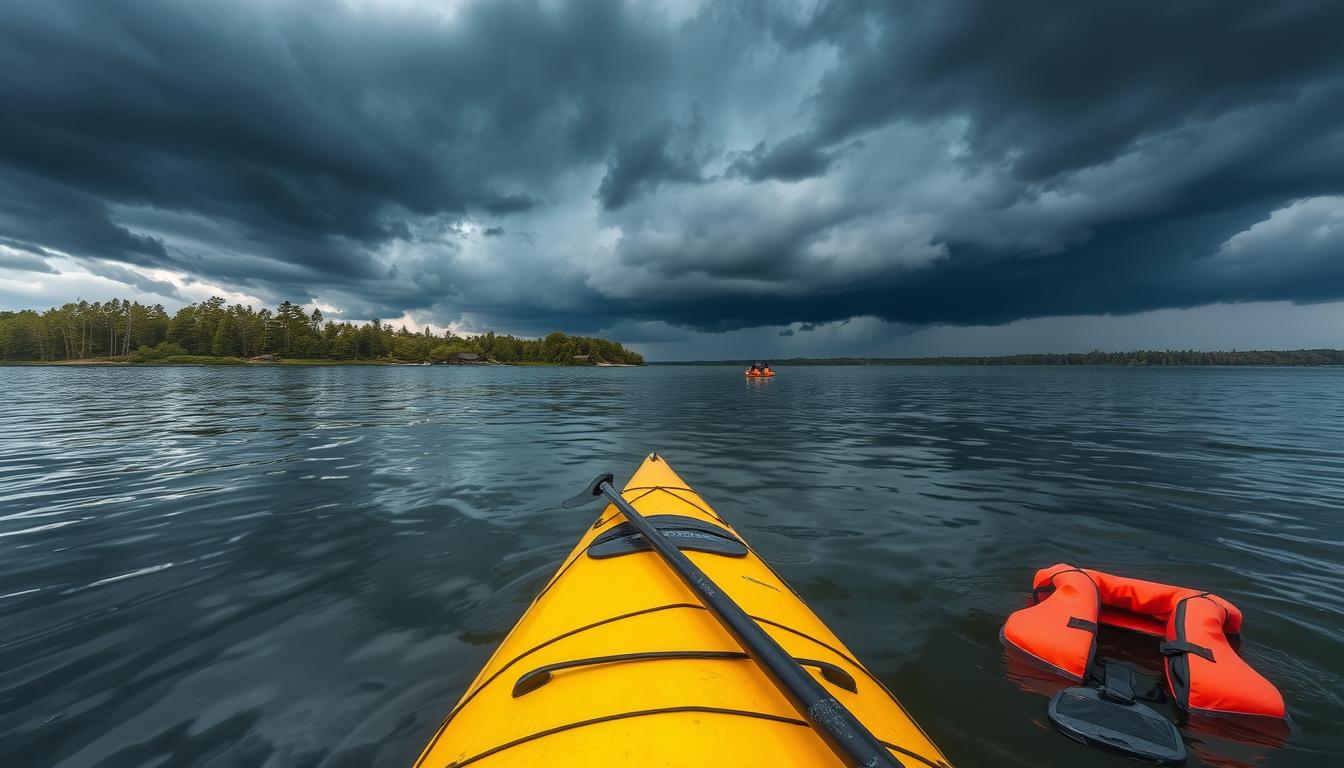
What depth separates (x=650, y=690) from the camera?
238 centimetres

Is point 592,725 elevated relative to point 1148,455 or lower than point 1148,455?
elevated

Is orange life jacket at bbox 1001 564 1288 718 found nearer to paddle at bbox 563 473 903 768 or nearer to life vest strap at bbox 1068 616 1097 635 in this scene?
life vest strap at bbox 1068 616 1097 635

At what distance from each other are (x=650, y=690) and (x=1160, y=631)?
518 cm

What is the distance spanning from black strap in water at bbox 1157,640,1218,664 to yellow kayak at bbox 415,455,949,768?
275cm

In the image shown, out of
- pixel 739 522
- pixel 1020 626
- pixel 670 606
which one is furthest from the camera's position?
pixel 739 522

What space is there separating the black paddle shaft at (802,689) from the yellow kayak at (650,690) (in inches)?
6.5

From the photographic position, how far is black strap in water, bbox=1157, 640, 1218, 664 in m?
3.62

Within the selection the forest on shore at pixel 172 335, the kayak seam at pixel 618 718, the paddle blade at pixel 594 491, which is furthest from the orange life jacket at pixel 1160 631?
the forest on shore at pixel 172 335

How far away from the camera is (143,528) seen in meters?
7.13

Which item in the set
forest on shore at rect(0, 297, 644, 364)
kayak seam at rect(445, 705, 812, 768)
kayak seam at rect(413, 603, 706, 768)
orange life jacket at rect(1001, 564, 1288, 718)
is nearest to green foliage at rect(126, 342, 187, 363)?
forest on shore at rect(0, 297, 644, 364)

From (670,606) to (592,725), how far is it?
3.83 feet

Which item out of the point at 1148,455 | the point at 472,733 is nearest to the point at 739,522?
the point at 472,733

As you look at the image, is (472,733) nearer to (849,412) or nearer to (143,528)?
(143,528)

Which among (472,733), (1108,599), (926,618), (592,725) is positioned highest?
(592,725)
